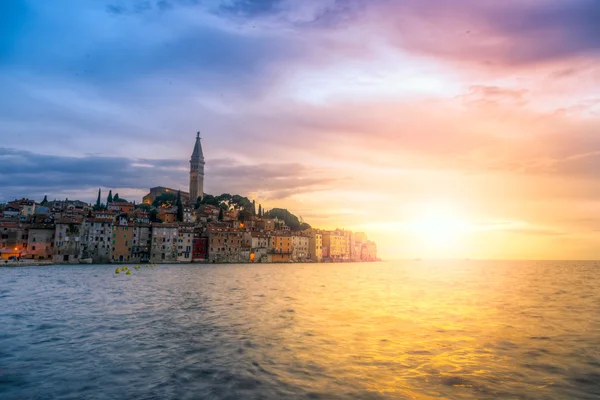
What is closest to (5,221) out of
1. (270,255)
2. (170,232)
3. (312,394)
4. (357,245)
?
(170,232)

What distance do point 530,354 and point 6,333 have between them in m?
18.2

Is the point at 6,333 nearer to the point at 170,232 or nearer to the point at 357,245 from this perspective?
the point at 170,232

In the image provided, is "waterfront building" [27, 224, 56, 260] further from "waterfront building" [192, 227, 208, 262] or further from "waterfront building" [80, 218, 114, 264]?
"waterfront building" [192, 227, 208, 262]

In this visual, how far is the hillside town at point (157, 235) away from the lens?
271ft

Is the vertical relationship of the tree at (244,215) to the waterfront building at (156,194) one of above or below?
below

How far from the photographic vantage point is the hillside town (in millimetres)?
82500

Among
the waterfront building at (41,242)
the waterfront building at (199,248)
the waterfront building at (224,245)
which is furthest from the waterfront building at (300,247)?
the waterfront building at (41,242)

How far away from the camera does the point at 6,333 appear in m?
14.2

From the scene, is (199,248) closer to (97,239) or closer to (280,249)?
(97,239)

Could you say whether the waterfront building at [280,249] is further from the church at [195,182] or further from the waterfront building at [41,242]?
the waterfront building at [41,242]

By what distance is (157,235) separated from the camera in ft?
320

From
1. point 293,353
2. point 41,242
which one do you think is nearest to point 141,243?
point 41,242

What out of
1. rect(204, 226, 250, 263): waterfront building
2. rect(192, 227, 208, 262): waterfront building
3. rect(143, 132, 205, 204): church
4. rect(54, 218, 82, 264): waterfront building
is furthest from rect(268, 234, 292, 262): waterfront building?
rect(143, 132, 205, 204): church

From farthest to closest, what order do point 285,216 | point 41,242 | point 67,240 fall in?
point 285,216, point 67,240, point 41,242
